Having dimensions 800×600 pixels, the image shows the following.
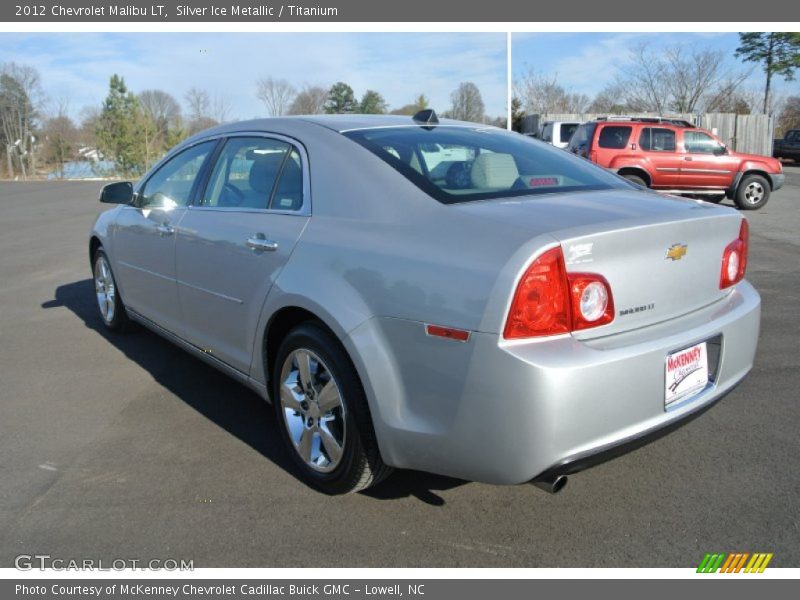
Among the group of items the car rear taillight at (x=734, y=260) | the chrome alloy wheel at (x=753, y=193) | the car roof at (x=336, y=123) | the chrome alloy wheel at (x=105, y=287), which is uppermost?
the car roof at (x=336, y=123)

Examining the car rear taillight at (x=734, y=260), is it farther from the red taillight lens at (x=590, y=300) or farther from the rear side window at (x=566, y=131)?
the rear side window at (x=566, y=131)

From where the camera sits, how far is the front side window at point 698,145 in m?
15.3

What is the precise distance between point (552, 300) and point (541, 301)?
0.04 metres

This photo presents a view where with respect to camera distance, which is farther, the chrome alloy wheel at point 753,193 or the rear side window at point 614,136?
the rear side window at point 614,136

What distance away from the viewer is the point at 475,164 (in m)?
3.17

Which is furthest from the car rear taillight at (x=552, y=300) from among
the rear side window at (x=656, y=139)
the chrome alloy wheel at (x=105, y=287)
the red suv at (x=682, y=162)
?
the rear side window at (x=656, y=139)

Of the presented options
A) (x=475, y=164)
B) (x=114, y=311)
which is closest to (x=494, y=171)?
(x=475, y=164)

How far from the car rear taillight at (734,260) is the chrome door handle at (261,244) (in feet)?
6.55

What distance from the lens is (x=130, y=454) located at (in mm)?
3523

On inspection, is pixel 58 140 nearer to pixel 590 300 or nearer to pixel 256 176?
pixel 256 176
